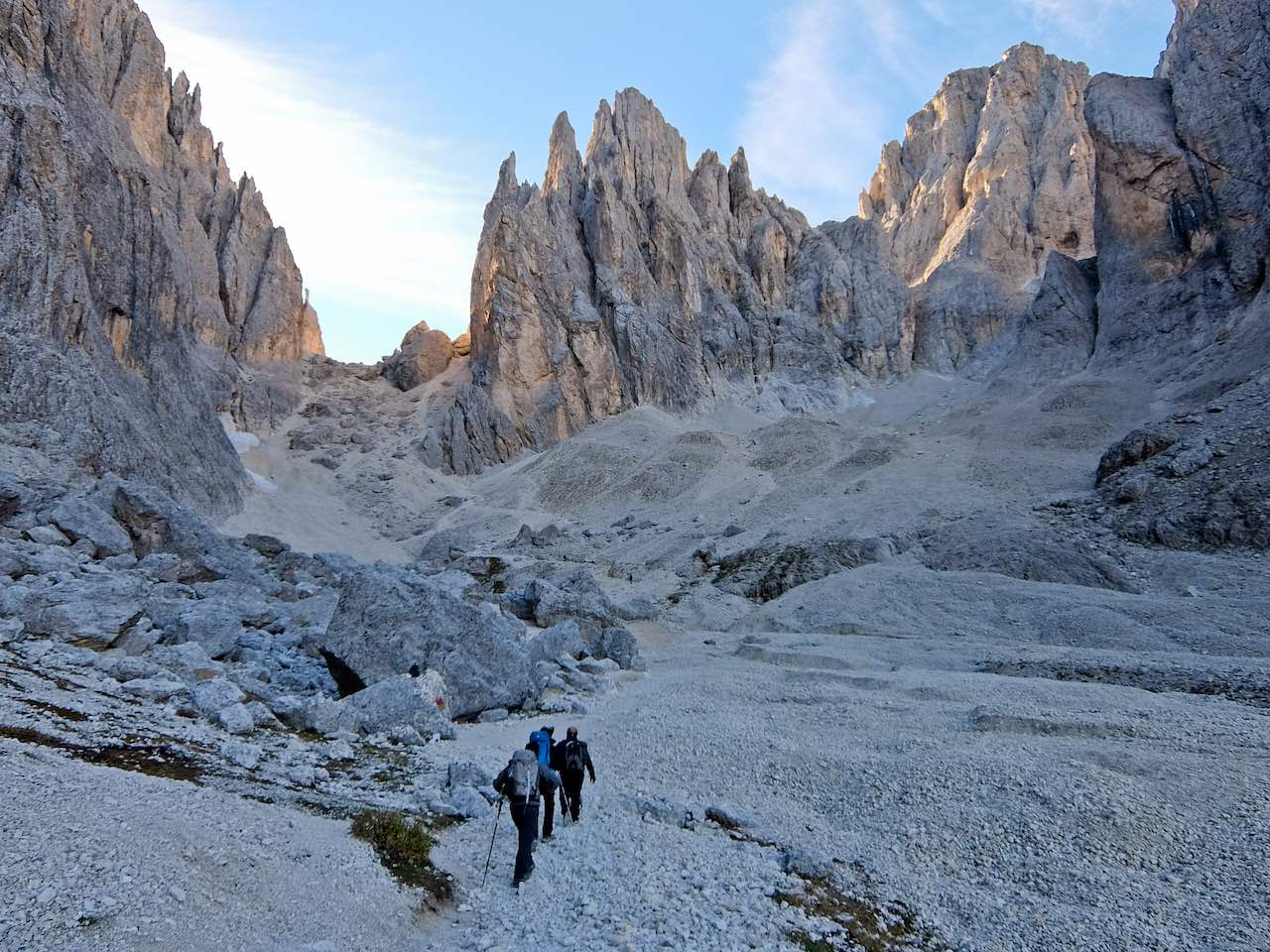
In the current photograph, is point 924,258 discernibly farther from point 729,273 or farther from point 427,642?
point 427,642

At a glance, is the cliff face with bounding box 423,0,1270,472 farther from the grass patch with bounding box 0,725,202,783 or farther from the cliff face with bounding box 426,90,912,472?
the grass patch with bounding box 0,725,202,783

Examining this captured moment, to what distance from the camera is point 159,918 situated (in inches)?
204

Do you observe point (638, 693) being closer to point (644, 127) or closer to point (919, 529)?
point (919, 529)

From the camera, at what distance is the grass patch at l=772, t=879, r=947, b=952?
23.1ft

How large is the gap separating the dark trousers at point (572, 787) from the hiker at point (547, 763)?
0.55 feet

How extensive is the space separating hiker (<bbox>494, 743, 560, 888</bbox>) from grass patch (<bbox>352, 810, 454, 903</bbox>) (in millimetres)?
780

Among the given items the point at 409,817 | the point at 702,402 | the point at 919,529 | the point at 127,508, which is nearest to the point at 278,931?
the point at 409,817

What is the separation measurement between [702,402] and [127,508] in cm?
6852

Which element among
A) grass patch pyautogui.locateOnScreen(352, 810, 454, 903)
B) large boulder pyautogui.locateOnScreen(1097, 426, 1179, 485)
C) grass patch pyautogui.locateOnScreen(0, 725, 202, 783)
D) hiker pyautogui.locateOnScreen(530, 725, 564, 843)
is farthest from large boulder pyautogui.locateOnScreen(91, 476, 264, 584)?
large boulder pyautogui.locateOnScreen(1097, 426, 1179, 485)

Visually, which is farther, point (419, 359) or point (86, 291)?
point (419, 359)

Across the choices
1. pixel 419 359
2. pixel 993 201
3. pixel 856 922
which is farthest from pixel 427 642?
pixel 993 201

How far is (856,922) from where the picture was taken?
7.51 metres

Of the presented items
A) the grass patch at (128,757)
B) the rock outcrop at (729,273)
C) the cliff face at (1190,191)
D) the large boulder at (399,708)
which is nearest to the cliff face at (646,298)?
the rock outcrop at (729,273)

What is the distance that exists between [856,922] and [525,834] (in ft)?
→ 11.6
